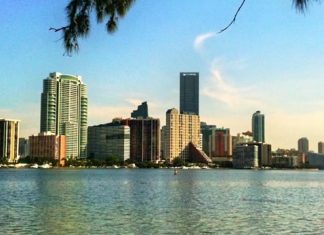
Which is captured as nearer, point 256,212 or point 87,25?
point 87,25

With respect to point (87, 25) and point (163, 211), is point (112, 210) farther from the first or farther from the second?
point (87, 25)

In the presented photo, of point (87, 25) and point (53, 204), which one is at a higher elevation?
point (87, 25)

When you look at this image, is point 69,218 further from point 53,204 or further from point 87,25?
point 87,25

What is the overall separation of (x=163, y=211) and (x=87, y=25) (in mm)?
36455

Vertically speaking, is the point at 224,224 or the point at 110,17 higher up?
the point at 110,17

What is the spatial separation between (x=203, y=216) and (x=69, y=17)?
33.5m

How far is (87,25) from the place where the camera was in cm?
937

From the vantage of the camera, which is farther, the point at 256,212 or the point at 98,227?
the point at 256,212

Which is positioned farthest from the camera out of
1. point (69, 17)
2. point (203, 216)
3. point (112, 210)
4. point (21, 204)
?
point (21, 204)

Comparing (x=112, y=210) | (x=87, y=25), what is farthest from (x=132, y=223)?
(x=87, y=25)

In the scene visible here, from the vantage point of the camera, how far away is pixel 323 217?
138 ft

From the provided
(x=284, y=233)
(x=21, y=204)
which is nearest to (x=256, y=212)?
(x=284, y=233)

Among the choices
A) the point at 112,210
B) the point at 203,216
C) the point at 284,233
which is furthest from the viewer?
the point at 112,210

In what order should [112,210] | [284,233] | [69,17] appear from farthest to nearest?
1. [112,210]
2. [284,233]
3. [69,17]
